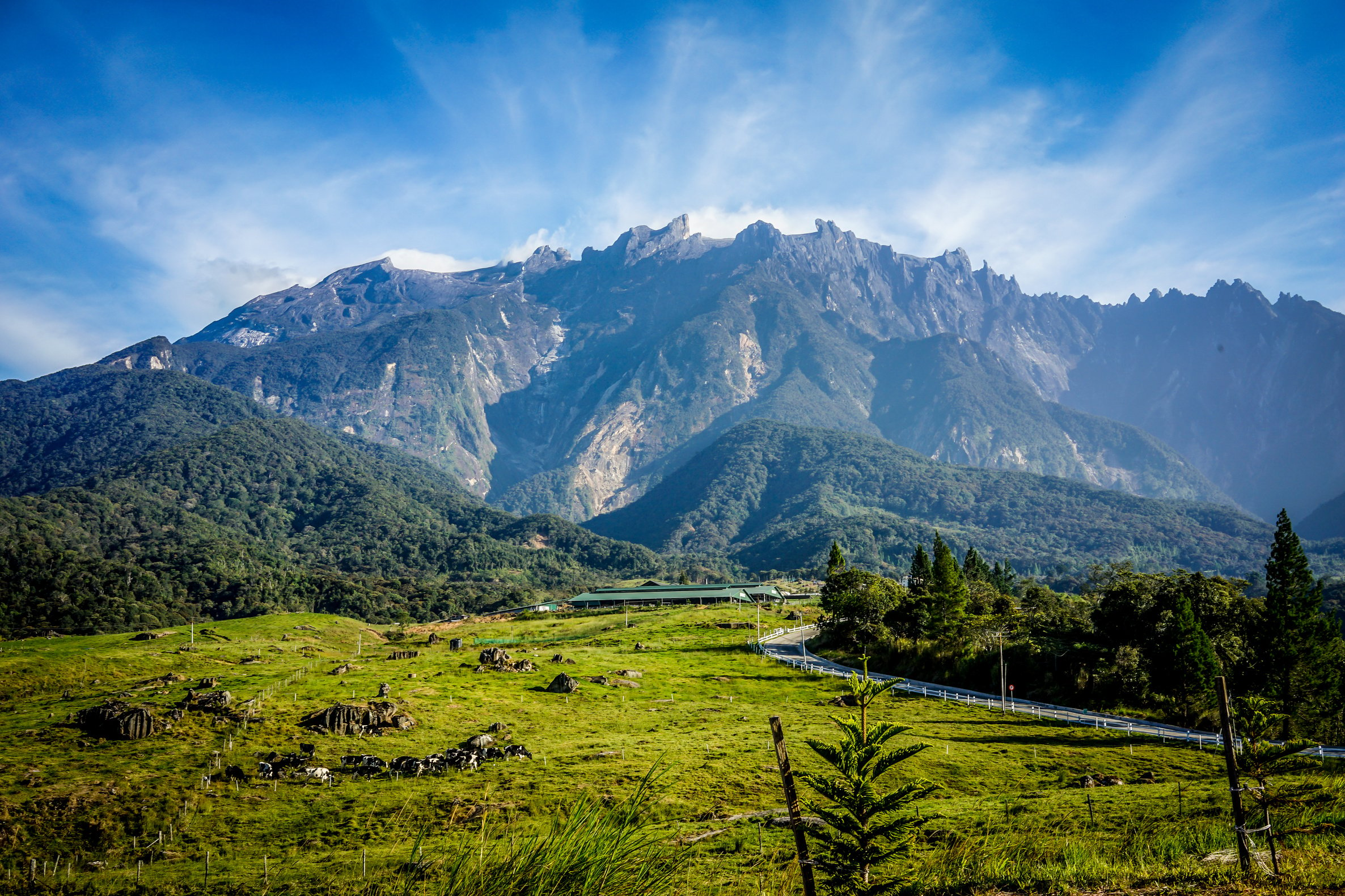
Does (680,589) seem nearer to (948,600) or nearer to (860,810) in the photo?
(948,600)

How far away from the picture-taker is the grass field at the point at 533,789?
10.7 meters

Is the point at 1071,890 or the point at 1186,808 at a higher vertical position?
the point at 1071,890

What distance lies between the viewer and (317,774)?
41562 millimetres

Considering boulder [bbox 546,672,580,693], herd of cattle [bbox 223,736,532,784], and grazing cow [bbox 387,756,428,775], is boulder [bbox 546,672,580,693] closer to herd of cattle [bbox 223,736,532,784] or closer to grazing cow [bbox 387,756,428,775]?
herd of cattle [bbox 223,736,532,784]

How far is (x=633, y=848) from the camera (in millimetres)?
4359

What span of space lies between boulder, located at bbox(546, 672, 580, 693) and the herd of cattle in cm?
2110

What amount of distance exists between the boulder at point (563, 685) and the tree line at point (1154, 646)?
36774mm

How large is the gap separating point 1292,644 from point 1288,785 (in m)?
35.6

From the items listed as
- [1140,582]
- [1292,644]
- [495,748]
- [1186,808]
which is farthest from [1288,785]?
[1140,582]

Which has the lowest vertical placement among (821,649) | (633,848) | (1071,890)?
(821,649)

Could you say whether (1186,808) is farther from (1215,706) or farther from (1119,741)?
(1215,706)

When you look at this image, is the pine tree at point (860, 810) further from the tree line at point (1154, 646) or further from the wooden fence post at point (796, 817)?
the tree line at point (1154, 646)

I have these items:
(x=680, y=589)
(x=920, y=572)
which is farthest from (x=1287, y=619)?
(x=680, y=589)

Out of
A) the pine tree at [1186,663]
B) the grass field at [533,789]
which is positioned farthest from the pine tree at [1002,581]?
the grass field at [533,789]
